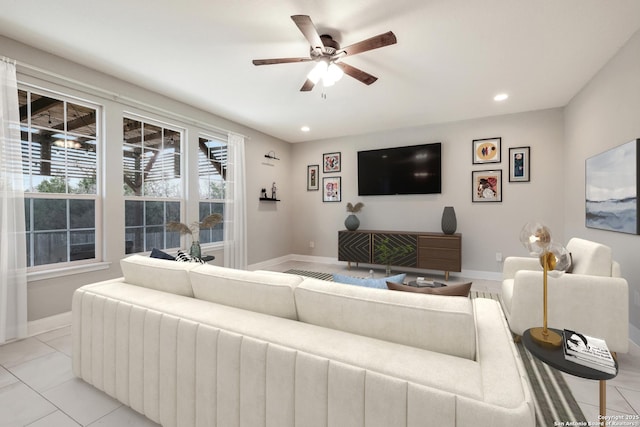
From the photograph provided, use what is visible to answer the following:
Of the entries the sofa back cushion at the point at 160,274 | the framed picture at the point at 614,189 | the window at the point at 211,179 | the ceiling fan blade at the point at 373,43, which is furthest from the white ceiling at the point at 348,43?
the sofa back cushion at the point at 160,274

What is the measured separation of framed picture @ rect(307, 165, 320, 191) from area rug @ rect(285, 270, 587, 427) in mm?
4410

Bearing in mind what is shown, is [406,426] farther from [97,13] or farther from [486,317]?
[97,13]

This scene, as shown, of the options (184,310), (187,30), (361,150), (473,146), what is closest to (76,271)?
(184,310)

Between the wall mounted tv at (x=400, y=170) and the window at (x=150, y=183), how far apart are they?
123 inches

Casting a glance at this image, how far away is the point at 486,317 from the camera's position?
4.11ft

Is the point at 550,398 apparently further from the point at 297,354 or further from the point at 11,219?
the point at 11,219

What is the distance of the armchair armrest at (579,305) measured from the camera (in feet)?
6.45

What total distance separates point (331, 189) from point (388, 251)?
1.80 meters

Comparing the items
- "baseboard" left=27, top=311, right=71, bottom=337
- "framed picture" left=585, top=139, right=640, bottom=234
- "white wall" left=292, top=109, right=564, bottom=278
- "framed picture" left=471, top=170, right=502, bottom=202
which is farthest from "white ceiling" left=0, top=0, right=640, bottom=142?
"baseboard" left=27, top=311, right=71, bottom=337

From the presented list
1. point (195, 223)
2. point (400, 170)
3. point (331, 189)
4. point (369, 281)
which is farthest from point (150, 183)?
point (400, 170)

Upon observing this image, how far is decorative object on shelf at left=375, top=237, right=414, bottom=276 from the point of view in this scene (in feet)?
14.8

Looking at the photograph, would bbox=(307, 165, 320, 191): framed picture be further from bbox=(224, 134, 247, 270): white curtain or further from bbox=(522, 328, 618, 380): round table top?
bbox=(522, 328, 618, 380): round table top

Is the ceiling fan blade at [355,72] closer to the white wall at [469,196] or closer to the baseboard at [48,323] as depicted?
the white wall at [469,196]

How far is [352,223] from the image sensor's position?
16.8ft
